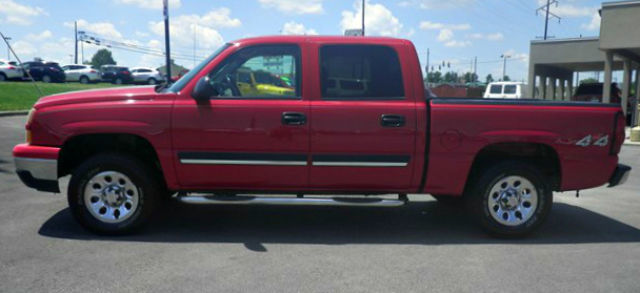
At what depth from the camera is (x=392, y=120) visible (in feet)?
15.9

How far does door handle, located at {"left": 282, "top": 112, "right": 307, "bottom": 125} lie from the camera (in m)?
4.80

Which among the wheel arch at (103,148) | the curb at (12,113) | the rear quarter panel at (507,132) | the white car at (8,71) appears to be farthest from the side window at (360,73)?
the white car at (8,71)

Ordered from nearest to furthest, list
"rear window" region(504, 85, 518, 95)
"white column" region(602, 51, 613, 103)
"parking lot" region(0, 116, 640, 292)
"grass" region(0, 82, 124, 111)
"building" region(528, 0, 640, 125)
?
1. "parking lot" region(0, 116, 640, 292)
2. "building" region(528, 0, 640, 125)
3. "white column" region(602, 51, 613, 103)
4. "grass" region(0, 82, 124, 111)
5. "rear window" region(504, 85, 518, 95)

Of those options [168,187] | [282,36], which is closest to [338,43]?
[282,36]

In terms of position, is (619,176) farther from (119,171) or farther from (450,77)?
(450,77)

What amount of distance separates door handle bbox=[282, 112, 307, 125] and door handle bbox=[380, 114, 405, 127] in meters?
0.72

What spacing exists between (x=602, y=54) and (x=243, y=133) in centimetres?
2432

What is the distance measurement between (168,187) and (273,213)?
1449mm

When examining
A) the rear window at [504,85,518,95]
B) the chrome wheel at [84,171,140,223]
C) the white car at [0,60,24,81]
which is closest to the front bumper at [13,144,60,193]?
the chrome wheel at [84,171,140,223]

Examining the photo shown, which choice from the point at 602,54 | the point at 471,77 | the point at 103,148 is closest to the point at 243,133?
the point at 103,148

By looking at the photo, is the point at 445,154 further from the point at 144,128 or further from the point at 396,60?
the point at 144,128

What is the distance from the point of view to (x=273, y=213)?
239 inches

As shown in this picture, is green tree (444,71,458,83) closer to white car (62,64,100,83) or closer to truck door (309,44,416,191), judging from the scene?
white car (62,64,100,83)

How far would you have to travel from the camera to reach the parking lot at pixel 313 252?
3.89 metres
